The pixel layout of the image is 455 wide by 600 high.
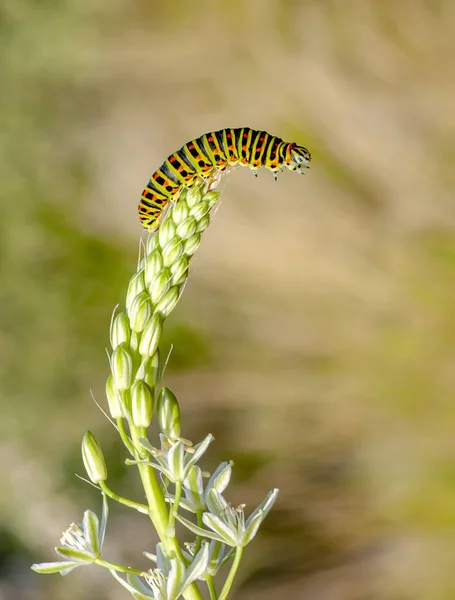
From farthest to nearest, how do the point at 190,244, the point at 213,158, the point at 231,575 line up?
1. the point at 213,158
2. the point at 190,244
3. the point at 231,575

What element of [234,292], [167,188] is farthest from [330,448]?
[167,188]

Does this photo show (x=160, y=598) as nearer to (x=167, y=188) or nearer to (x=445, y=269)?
(x=167, y=188)

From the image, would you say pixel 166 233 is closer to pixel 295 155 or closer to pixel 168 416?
pixel 168 416

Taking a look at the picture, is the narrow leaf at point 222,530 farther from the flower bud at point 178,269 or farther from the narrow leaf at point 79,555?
the flower bud at point 178,269

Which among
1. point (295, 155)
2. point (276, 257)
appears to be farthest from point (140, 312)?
point (276, 257)

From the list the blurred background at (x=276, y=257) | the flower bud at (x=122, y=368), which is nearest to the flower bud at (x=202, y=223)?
the flower bud at (x=122, y=368)

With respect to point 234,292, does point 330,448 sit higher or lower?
lower

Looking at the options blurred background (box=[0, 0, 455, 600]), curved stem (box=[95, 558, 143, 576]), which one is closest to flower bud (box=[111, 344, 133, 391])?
curved stem (box=[95, 558, 143, 576])
